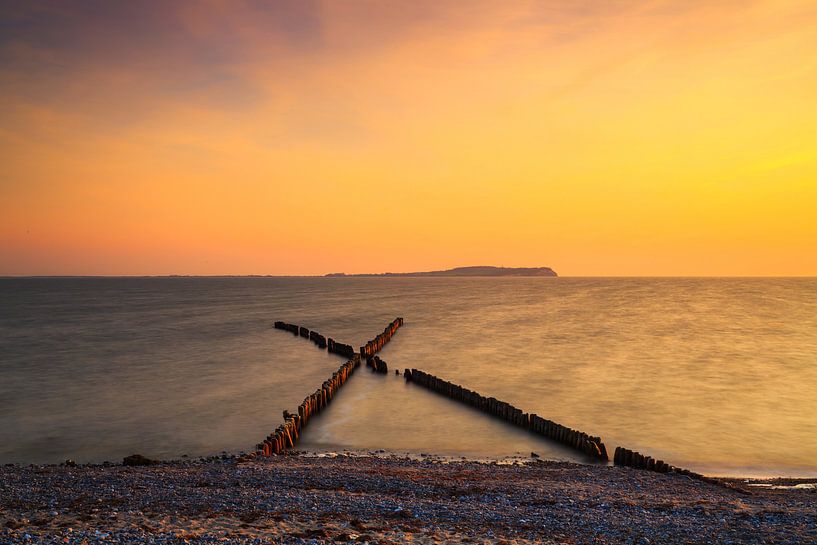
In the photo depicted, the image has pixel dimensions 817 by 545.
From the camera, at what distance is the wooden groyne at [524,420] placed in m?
20.6

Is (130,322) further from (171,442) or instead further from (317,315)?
(171,442)

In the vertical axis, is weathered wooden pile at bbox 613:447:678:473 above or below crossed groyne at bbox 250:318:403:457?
above

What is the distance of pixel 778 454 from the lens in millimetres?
21453

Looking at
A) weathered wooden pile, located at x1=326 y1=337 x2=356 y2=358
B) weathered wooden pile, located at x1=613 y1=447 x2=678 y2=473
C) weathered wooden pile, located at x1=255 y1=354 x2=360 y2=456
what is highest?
weathered wooden pile, located at x1=613 y1=447 x2=678 y2=473

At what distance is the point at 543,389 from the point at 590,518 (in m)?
21.7

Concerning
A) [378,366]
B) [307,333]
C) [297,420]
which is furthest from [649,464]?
[307,333]

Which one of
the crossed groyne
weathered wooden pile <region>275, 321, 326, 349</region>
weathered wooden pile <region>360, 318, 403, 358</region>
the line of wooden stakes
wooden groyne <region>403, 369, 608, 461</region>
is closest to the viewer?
the line of wooden stakes

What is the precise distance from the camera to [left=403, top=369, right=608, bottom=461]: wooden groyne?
2058 cm

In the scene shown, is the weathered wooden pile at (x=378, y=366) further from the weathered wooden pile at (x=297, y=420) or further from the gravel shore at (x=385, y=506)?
the gravel shore at (x=385, y=506)

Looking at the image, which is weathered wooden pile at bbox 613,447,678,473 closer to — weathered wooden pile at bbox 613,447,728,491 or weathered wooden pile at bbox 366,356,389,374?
weathered wooden pile at bbox 613,447,728,491

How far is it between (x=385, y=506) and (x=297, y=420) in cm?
1164

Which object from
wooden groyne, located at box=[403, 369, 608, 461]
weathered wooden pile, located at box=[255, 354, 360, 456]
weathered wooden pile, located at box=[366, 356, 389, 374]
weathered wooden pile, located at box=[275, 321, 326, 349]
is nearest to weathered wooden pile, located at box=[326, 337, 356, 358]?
weathered wooden pile, located at box=[275, 321, 326, 349]

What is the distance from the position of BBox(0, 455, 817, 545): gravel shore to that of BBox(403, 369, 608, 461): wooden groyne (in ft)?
10.2

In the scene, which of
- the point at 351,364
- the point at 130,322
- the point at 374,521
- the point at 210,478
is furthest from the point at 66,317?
the point at 374,521
